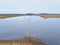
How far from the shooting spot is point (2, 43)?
3.91 meters

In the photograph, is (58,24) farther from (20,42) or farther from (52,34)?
(20,42)

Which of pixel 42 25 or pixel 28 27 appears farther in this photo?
pixel 42 25

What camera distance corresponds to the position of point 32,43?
12.5ft

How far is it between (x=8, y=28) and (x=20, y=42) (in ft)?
17.7

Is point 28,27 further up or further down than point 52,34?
further up

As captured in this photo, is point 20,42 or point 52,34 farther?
point 52,34

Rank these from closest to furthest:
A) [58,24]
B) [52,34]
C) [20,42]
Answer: [20,42] → [52,34] → [58,24]

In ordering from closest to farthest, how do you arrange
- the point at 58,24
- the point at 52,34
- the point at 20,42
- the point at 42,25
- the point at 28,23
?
the point at 20,42 < the point at 28,23 < the point at 52,34 < the point at 58,24 < the point at 42,25

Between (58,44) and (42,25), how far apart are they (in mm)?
3834

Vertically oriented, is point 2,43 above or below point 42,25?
above

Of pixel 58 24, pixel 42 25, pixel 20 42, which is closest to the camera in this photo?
pixel 20 42

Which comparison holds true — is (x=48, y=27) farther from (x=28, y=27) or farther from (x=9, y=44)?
(x=9, y=44)

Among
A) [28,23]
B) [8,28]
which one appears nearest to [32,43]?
[28,23]

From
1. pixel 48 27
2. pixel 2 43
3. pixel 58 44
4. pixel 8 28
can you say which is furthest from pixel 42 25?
pixel 2 43
